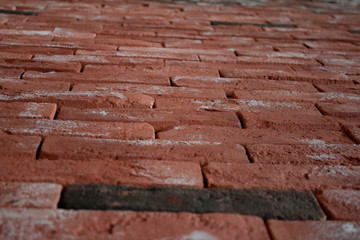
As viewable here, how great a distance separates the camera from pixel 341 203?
120 centimetres

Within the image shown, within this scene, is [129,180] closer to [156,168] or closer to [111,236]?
[156,168]

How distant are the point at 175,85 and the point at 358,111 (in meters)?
0.80

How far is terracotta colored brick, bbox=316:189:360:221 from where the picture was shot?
3.77 ft

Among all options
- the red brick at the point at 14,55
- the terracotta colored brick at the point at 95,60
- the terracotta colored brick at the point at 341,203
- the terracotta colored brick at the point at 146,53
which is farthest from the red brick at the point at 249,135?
the red brick at the point at 14,55

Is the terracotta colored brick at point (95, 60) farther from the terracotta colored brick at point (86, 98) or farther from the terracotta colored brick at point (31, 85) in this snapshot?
the terracotta colored brick at point (86, 98)

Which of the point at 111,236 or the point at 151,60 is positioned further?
the point at 151,60

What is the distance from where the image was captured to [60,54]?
229cm

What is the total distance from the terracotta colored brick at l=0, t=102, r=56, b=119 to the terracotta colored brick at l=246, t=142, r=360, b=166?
75cm

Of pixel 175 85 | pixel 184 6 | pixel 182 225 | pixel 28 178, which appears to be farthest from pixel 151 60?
pixel 184 6

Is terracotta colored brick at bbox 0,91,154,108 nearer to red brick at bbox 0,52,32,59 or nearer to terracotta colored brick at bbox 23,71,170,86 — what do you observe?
terracotta colored brick at bbox 23,71,170,86

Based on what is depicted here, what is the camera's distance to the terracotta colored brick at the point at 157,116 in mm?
1593

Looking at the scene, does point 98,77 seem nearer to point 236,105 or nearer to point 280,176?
point 236,105

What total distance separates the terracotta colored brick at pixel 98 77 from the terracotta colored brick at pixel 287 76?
0.36 meters

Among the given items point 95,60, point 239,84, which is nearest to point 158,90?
point 239,84
